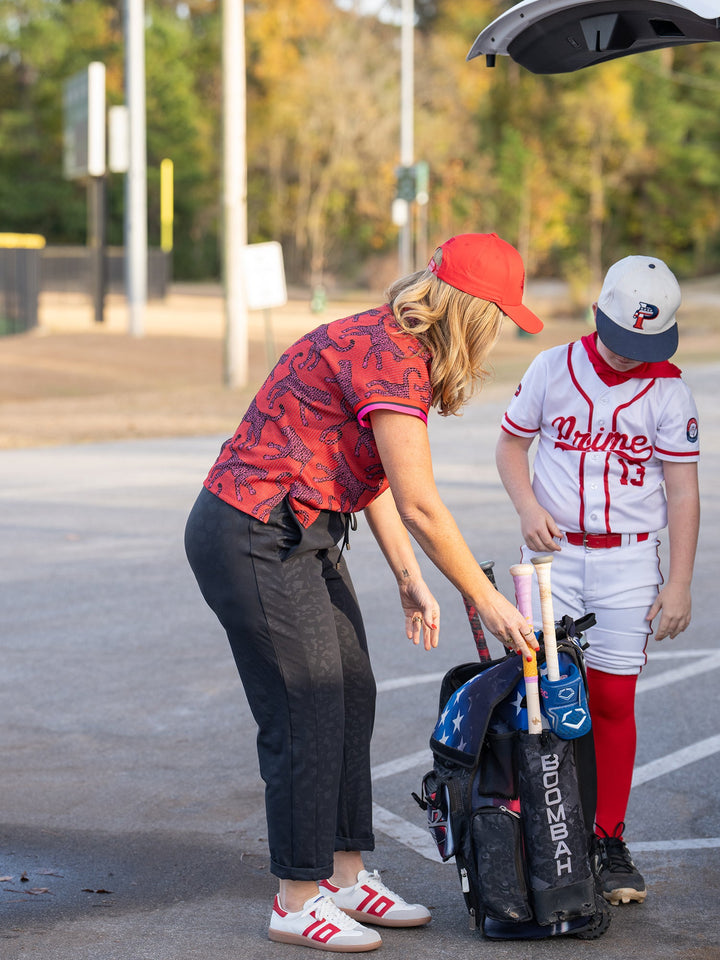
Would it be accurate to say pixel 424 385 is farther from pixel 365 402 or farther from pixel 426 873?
pixel 426 873

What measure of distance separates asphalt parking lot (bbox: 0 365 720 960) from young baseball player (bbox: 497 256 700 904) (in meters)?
0.44

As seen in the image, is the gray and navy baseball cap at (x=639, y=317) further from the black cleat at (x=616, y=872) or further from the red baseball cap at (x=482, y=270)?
the black cleat at (x=616, y=872)

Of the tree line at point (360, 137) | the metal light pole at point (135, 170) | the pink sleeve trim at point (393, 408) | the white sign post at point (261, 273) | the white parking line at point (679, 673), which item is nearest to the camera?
the pink sleeve trim at point (393, 408)

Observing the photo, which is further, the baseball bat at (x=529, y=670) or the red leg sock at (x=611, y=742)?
the red leg sock at (x=611, y=742)

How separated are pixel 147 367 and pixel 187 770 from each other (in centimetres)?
1952

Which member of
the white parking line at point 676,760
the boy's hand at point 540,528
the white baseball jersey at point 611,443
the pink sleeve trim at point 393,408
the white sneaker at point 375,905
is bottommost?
the white parking line at point 676,760

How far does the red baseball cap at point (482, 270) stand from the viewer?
3131mm

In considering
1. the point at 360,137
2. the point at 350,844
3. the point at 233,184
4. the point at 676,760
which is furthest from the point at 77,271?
the point at 350,844

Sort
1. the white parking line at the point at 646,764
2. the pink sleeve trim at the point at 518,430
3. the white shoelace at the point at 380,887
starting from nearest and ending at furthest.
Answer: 1. the white shoelace at the point at 380,887
2. the pink sleeve trim at the point at 518,430
3. the white parking line at the point at 646,764

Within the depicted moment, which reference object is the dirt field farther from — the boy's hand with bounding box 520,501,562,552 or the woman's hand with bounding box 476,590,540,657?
the woman's hand with bounding box 476,590,540,657

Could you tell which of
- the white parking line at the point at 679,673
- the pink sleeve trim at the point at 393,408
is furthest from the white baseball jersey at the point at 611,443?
the white parking line at the point at 679,673

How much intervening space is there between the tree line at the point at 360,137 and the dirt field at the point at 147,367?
11914 millimetres

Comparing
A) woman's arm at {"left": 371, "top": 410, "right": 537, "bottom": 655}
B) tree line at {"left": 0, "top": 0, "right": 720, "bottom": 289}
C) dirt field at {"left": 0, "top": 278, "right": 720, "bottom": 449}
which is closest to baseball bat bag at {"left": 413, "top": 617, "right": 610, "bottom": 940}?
woman's arm at {"left": 371, "top": 410, "right": 537, "bottom": 655}

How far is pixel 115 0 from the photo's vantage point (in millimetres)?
59406
